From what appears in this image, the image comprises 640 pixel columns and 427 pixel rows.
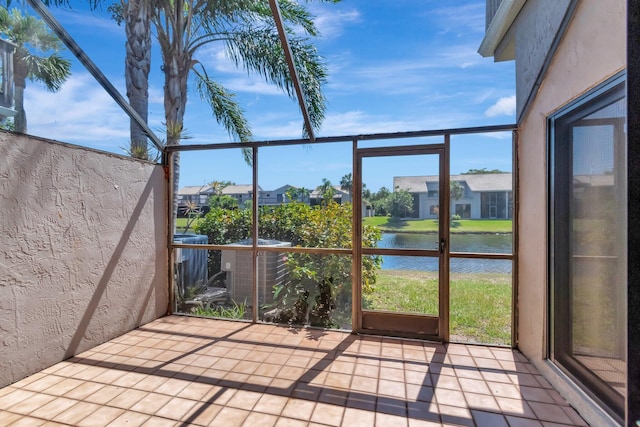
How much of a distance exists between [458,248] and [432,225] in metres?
0.34

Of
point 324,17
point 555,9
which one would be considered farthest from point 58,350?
point 555,9

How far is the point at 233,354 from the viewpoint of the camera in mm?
2861

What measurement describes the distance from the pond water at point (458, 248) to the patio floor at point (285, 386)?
2.51ft

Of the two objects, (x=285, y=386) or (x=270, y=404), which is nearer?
(x=270, y=404)

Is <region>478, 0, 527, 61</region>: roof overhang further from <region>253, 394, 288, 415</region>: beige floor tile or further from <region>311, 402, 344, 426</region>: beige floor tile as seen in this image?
<region>253, 394, 288, 415</region>: beige floor tile

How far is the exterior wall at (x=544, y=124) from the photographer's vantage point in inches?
66.8

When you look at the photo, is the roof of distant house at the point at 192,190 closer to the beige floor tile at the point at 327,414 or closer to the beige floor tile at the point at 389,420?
the beige floor tile at the point at 327,414

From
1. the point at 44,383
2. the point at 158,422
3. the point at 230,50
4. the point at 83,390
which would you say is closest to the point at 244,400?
the point at 158,422

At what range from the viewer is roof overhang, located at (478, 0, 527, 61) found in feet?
10.0

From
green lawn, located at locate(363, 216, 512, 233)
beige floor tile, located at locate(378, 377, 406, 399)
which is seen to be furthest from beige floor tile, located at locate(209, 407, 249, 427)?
green lawn, located at locate(363, 216, 512, 233)

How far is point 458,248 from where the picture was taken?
3.16 m

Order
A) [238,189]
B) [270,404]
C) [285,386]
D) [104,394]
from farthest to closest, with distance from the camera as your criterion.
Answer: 1. [238,189]
2. [285,386]
3. [104,394]
4. [270,404]

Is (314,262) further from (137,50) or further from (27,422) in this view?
(137,50)

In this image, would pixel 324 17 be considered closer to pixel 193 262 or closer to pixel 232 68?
pixel 232 68
